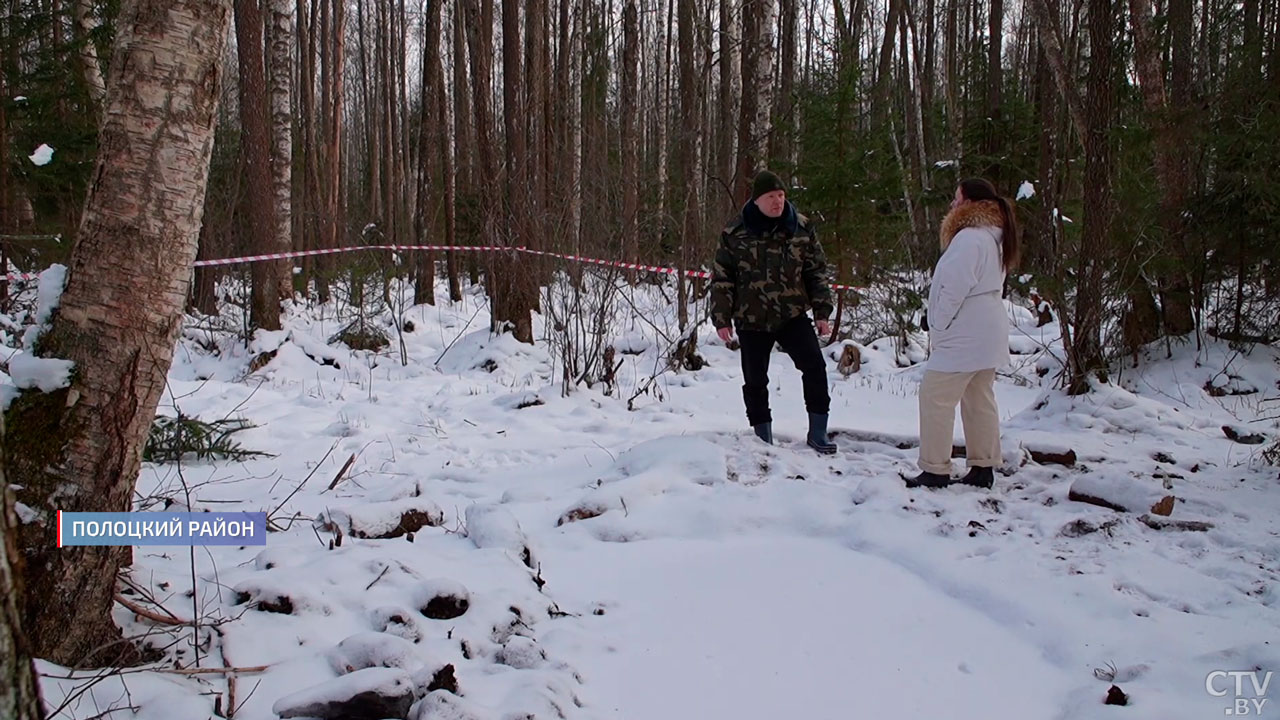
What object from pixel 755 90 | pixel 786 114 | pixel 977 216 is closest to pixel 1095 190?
pixel 977 216

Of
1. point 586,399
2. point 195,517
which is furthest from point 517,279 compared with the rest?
point 195,517

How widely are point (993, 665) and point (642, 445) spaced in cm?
257

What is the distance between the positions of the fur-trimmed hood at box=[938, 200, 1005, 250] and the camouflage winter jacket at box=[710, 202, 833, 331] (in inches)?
37.1

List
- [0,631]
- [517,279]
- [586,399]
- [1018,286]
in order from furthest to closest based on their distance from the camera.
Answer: [1018,286] < [517,279] < [586,399] < [0,631]

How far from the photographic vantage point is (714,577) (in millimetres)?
3291

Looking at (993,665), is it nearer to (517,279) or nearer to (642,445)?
(642,445)

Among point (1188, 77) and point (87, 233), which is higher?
point (1188, 77)

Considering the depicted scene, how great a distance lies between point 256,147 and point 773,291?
778 cm

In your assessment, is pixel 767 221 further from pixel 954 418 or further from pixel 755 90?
pixel 755 90

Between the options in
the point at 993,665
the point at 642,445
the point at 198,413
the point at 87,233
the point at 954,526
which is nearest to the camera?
the point at 87,233

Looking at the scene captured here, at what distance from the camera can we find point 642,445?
16.0ft

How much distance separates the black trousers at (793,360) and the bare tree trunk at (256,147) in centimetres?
682

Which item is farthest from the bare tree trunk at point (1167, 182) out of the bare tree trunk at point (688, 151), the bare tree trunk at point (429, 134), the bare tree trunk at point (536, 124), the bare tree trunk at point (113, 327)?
the bare tree trunk at point (429, 134)

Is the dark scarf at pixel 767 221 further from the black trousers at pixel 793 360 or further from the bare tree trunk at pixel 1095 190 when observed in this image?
the bare tree trunk at pixel 1095 190
